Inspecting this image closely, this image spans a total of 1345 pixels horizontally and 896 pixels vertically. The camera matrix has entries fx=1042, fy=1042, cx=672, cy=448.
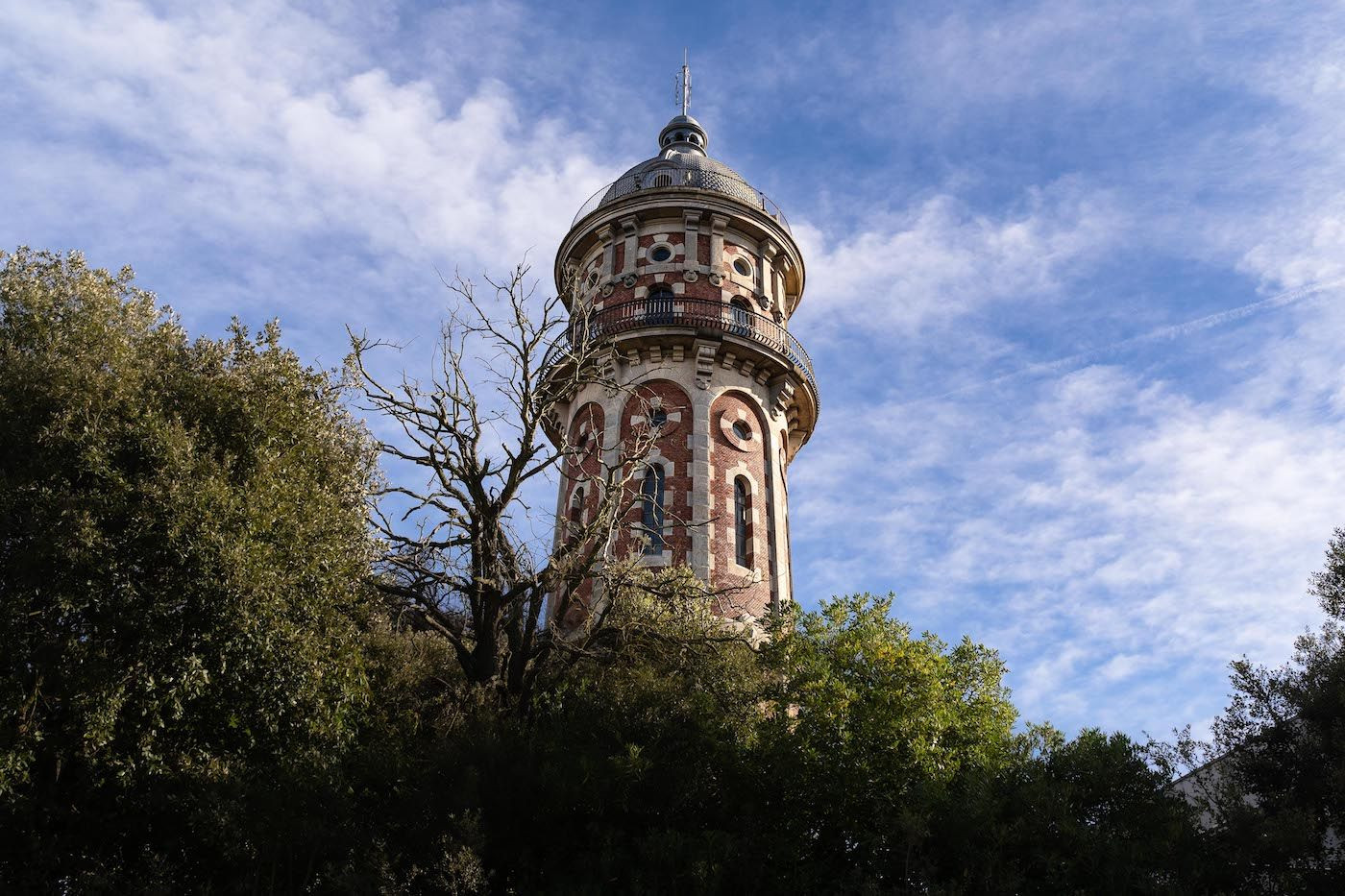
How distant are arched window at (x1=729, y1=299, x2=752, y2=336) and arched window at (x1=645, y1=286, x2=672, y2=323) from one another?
1.61 meters

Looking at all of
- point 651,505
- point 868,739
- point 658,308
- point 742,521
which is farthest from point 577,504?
point 868,739

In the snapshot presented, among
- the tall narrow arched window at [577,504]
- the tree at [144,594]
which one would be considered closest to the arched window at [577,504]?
the tall narrow arched window at [577,504]

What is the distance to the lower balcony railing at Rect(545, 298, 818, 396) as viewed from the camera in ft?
87.1

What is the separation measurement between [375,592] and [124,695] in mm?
4037

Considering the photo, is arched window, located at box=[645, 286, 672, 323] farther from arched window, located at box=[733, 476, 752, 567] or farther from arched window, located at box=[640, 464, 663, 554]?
arched window, located at box=[733, 476, 752, 567]

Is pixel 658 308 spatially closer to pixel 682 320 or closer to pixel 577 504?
pixel 682 320

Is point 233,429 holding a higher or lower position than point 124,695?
higher

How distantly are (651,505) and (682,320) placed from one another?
491 cm

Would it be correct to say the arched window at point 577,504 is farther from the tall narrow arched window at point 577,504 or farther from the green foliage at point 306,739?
the green foliage at point 306,739

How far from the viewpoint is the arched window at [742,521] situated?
2497cm

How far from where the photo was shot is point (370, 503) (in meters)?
16.3

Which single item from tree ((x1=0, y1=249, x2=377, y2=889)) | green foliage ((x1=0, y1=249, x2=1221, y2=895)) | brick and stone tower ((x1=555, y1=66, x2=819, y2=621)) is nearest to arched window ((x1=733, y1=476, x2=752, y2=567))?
brick and stone tower ((x1=555, y1=66, x2=819, y2=621))

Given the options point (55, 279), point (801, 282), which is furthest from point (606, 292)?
point (55, 279)

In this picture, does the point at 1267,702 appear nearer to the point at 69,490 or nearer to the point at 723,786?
the point at 723,786
